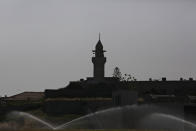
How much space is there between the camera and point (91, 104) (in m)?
83.3

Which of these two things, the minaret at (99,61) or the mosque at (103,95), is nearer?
the mosque at (103,95)

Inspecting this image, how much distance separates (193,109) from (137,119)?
5678 mm

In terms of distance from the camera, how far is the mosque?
56938 millimetres

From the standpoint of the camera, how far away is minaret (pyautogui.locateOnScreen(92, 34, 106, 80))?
12494 centimetres

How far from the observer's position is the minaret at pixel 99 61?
125 meters

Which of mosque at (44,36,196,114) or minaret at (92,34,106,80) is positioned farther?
minaret at (92,34,106,80)

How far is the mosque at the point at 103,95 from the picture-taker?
187 ft

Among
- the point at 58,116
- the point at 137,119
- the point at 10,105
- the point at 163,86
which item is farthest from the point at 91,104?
the point at 163,86

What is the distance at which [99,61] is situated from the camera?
4926 inches

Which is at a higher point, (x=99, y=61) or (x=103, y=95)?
(x=99, y=61)

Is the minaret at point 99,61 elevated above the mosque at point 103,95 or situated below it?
above

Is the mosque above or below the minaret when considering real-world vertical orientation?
below

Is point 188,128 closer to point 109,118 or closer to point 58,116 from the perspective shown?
point 109,118

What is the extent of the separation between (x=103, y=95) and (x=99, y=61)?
2995 centimetres
